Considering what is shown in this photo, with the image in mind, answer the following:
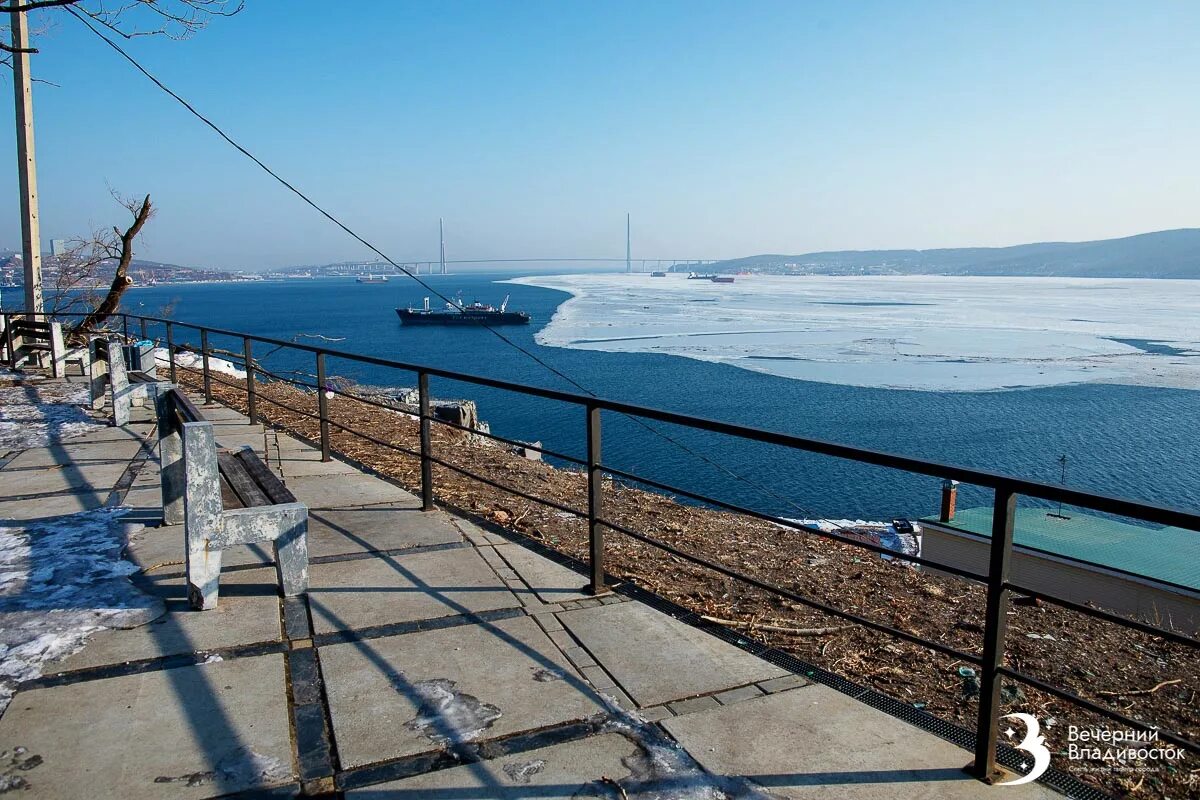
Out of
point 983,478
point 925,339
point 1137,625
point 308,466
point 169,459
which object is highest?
point 983,478

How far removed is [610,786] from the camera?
2.46m

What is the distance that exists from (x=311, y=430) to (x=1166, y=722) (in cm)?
861

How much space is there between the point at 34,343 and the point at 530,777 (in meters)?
15.5

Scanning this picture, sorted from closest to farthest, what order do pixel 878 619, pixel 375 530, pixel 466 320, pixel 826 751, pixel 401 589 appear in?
pixel 826 751 → pixel 401 589 → pixel 878 619 → pixel 375 530 → pixel 466 320

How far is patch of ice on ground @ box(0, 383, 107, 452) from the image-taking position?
796 centimetres

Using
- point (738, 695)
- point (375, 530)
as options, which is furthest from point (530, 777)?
point (375, 530)

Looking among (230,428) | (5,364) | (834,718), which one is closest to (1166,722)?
(834,718)

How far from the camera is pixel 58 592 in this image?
3.96m

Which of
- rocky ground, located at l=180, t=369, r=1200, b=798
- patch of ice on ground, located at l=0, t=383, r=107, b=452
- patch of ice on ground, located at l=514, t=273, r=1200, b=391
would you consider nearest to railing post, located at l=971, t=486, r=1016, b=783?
rocky ground, located at l=180, t=369, r=1200, b=798

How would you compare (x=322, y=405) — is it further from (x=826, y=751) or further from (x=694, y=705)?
(x=826, y=751)

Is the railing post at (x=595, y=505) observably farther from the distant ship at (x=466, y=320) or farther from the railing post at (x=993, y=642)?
the distant ship at (x=466, y=320)

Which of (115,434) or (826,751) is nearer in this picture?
(826,751)

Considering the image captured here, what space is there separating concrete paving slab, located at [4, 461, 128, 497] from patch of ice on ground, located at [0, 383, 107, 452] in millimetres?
1216

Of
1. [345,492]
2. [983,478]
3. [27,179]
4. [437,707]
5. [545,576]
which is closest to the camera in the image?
[983,478]
